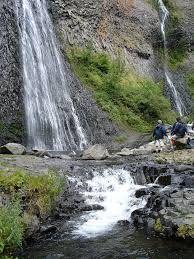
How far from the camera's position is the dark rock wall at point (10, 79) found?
1038 inches

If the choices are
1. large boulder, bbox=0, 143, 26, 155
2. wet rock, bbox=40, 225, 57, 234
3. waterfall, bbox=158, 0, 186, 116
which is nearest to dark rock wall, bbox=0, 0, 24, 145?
large boulder, bbox=0, 143, 26, 155

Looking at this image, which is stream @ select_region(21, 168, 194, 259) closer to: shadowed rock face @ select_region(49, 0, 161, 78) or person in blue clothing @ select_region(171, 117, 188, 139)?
person in blue clothing @ select_region(171, 117, 188, 139)

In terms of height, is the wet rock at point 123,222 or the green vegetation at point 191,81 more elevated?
the green vegetation at point 191,81

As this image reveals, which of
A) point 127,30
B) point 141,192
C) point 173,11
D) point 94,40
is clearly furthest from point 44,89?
point 173,11

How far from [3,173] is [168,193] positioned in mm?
5342

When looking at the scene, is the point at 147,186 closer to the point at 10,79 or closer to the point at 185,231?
the point at 185,231

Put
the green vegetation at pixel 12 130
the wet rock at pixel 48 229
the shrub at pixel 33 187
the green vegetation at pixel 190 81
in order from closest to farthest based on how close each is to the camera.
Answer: the wet rock at pixel 48 229 < the shrub at pixel 33 187 < the green vegetation at pixel 12 130 < the green vegetation at pixel 190 81

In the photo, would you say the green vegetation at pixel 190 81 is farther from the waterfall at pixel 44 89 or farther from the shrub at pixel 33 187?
the shrub at pixel 33 187

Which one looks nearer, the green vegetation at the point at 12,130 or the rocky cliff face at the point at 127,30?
the green vegetation at the point at 12,130

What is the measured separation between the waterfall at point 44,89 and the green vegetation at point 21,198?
1223 centimetres

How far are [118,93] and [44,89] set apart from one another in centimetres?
851

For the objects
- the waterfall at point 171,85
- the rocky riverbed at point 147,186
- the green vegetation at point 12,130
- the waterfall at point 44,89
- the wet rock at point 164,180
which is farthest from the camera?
the waterfall at point 171,85

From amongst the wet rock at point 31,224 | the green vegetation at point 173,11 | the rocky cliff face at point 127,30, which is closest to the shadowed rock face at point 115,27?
the rocky cliff face at point 127,30

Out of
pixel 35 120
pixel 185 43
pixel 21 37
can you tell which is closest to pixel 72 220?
pixel 35 120
